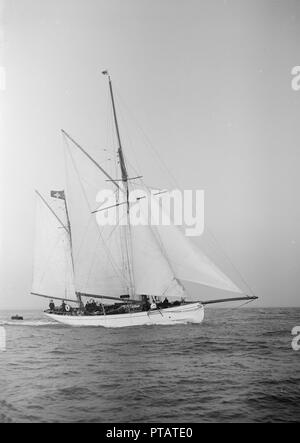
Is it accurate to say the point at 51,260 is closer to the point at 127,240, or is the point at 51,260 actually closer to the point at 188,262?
the point at 127,240

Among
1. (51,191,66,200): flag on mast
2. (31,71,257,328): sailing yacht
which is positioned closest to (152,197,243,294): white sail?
(31,71,257,328): sailing yacht

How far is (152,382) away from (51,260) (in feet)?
83.1

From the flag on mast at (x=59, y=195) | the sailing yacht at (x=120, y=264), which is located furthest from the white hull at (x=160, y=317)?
the flag on mast at (x=59, y=195)

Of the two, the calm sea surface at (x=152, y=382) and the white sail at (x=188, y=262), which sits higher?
the white sail at (x=188, y=262)

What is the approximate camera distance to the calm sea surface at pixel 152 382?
32.1 ft

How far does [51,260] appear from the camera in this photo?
36.5m

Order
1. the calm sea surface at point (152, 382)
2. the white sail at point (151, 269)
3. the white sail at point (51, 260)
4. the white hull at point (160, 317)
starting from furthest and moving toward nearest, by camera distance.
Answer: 1. the white sail at point (51, 260)
2. the white hull at point (160, 317)
3. the white sail at point (151, 269)
4. the calm sea surface at point (152, 382)

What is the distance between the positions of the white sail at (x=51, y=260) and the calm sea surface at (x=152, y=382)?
15.6m

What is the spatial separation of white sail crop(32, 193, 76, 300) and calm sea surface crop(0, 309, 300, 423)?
15.6m

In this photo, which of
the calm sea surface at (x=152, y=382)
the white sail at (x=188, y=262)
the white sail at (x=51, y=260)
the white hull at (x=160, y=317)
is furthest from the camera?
the white sail at (x=51, y=260)

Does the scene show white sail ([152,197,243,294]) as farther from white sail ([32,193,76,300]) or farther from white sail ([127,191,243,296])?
white sail ([32,193,76,300])

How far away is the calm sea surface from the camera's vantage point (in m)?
9.79

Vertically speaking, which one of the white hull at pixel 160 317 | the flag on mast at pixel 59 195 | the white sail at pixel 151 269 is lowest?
the white hull at pixel 160 317

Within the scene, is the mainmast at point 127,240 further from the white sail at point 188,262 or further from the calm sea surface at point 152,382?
the calm sea surface at point 152,382
